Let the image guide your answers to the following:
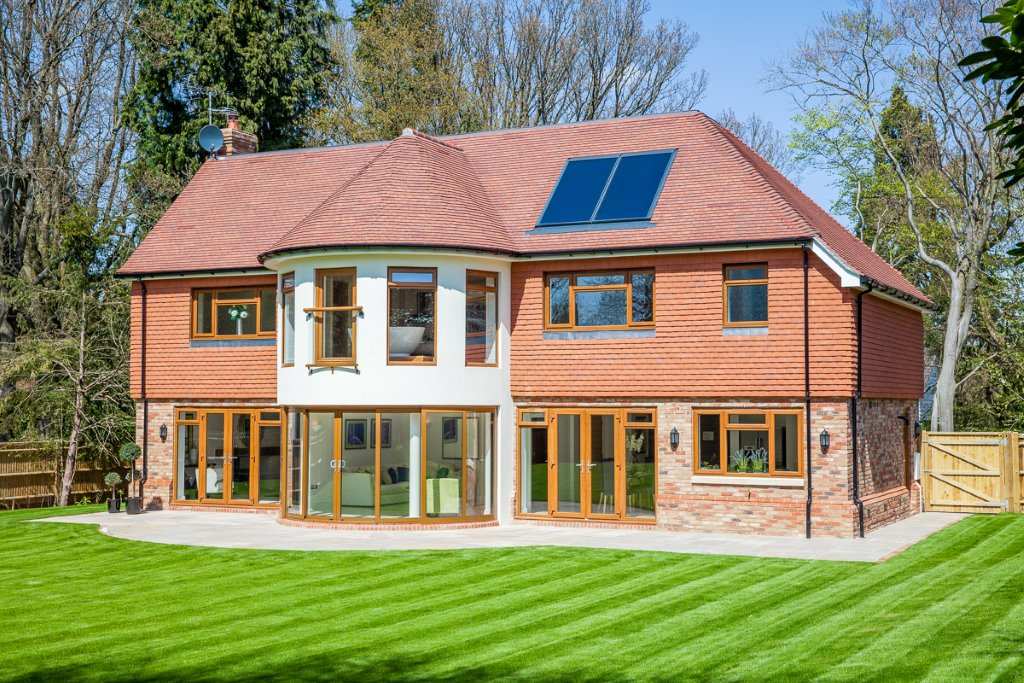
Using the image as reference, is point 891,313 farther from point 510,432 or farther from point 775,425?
point 510,432

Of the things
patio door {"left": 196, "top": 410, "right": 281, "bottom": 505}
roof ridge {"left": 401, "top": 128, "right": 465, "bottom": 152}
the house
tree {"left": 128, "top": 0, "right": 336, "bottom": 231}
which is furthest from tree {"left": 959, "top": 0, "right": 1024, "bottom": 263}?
tree {"left": 128, "top": 0, "right": 336, "bottom": 231}

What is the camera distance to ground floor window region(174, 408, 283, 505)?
2417cm

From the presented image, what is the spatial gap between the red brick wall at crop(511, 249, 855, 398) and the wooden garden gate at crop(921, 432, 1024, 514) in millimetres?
6862

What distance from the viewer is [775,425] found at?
2016cm

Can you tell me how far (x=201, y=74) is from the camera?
37656mm

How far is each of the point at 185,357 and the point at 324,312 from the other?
16.7ft

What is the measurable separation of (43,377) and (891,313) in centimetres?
1935

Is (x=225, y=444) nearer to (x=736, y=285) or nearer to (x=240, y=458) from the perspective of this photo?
(x=240, y=458)

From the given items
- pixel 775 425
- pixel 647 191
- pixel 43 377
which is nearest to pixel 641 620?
pixel 775 425

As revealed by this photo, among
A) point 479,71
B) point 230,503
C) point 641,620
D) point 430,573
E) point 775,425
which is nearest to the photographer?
point 641,620

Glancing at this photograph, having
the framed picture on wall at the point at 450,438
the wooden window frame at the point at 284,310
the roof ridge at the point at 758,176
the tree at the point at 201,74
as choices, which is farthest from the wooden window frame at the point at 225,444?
the tree at the point at 201,74

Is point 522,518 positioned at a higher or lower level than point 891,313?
lower

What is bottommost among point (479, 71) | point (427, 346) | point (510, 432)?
point (510, 432)

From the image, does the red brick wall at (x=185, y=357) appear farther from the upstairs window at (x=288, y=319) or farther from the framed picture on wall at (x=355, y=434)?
the framed picture on wall at (x=355, y=434)
